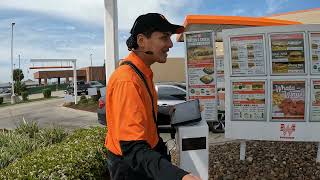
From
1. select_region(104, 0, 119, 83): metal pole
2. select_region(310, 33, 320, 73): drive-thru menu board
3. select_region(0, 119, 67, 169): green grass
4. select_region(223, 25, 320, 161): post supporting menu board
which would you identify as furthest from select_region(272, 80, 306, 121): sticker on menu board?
select_region(0, 119, 67, 169): green grass

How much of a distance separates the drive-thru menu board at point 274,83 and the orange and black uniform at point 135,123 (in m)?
4.11

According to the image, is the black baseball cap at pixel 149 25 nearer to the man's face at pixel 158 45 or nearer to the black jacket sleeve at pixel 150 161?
the man's face at pixel 158 45

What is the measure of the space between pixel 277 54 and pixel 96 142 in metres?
2.71

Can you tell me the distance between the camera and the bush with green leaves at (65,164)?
4012mm

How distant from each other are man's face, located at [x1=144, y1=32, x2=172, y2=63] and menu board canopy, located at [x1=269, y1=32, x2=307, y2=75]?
408 cm

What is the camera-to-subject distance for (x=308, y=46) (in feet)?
19.5

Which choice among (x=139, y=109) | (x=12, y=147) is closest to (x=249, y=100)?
(x=12, y=147)

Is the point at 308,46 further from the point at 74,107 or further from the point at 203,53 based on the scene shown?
the point at 74,107

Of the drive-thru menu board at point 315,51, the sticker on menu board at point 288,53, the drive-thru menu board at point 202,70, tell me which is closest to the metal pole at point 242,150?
the drive-thru menu board at point 202,70

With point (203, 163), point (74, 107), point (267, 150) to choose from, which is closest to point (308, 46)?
point (267, 150)

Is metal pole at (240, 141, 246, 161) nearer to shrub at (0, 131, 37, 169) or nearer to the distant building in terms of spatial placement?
shrub at (0, 131, 37, 169)

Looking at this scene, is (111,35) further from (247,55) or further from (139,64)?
(139,64)

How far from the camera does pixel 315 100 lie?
6074 millimetres

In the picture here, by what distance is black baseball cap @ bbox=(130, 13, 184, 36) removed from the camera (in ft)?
7.11
